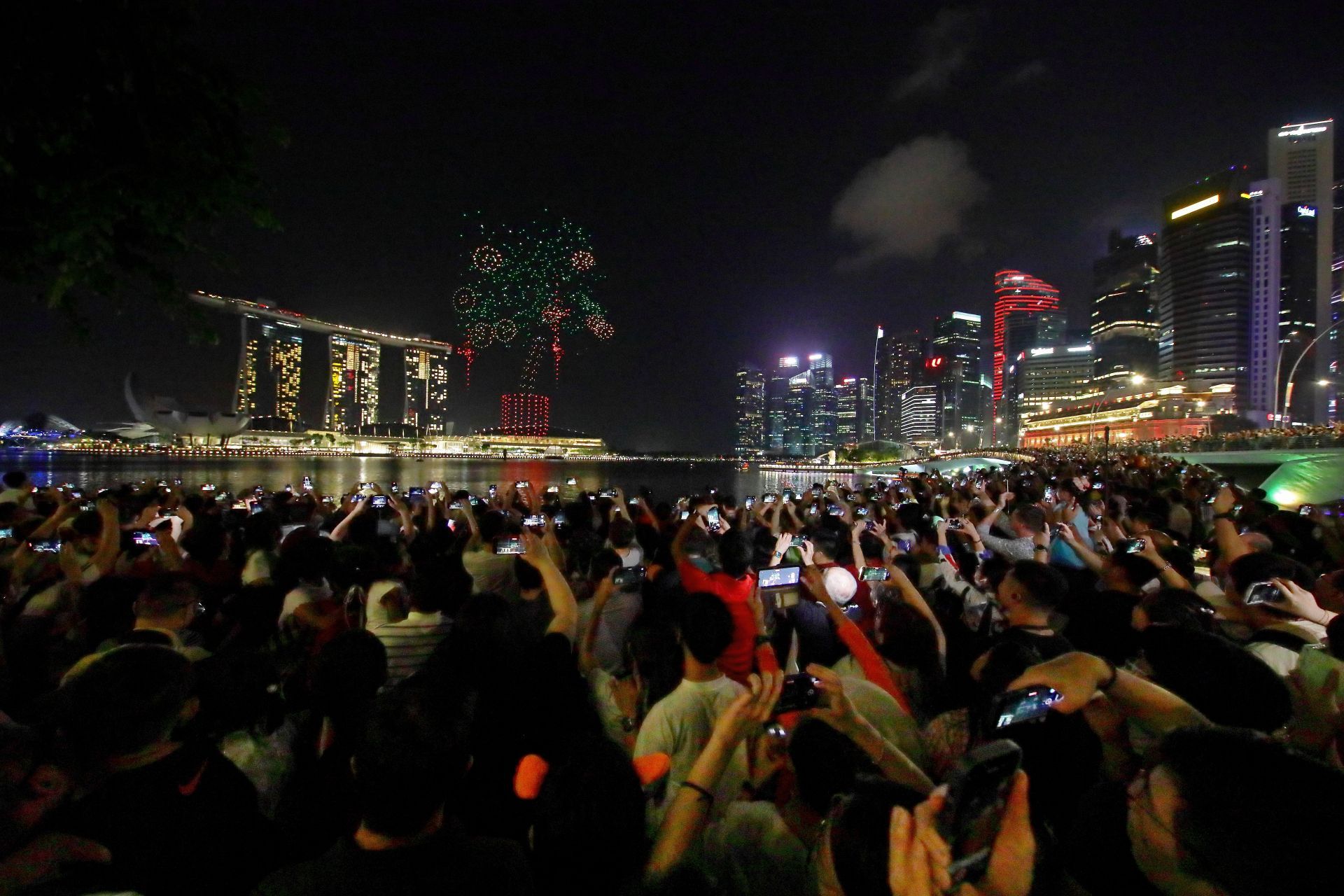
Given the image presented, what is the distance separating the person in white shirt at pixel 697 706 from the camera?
7.73 feet

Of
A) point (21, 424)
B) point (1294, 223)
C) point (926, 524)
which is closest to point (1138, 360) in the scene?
point (1294, 223)

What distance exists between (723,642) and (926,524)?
5.35 metres

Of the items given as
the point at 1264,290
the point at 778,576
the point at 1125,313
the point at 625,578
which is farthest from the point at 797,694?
the point at 1125,313

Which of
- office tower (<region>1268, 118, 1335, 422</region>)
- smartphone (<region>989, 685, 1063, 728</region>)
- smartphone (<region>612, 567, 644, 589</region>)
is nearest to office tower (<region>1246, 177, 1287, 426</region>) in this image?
office tower (<region>1268, 118, 1335, 422</region>)

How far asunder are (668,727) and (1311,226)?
5958 inches

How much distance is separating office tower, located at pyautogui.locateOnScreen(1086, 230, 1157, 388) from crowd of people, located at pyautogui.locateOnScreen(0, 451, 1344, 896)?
5425 inches

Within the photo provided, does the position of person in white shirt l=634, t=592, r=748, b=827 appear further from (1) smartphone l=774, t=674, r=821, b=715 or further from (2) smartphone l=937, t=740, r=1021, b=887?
(2) smartphone l=937, t=740, r=1021, b=887

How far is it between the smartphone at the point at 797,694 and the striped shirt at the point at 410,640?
254 cm

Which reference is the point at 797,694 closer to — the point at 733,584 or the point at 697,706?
the point at 697,706

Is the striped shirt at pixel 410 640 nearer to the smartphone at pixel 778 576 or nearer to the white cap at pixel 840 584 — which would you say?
the smartphone at pixel 778 576

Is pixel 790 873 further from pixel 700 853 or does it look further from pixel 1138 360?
pixel 1138 360

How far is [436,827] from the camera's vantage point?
158 cm

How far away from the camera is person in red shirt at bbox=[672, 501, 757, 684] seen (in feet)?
9.30

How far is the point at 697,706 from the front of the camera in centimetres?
243
